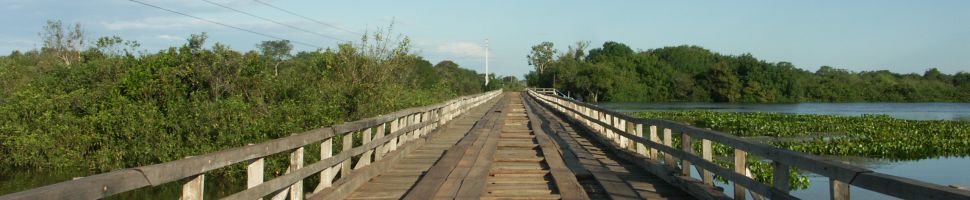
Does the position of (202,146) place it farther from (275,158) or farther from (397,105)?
(397,105)

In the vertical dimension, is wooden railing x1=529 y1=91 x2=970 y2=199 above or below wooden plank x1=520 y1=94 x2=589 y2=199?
above

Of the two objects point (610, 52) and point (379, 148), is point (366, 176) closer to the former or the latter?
point (379, 148)

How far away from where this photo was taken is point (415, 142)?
12.8m

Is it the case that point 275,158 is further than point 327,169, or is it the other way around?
point 275,158

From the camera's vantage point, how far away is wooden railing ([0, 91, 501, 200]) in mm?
3400

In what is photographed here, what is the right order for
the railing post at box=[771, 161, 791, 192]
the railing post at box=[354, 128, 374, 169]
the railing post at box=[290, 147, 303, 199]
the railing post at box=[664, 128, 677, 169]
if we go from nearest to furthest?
1. the railing post at box=[771, 161, 791, 192]
2. the railing post at box=[290, 147, 303, 199]
3. the railing post at box=[664, 128, 677, 169]
4. the railing post at box=[354, 128, 374, 169]

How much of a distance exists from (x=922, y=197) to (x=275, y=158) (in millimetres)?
12820

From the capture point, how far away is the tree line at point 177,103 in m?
16.8

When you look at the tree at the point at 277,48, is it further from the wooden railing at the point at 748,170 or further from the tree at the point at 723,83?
the wooden railing at the point at 748,170

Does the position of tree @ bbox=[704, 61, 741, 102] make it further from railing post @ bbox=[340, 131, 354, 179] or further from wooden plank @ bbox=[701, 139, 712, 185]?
railing post @ bbox=[340, 131, 354, 179]

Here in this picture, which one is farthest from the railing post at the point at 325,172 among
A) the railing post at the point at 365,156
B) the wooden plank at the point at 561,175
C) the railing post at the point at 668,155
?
the railing post at the point at 668,155

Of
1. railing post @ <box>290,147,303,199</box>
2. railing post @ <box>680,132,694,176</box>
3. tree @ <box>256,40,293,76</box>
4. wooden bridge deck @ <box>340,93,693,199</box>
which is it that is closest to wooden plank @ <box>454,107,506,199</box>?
wooden bridge deck @ <box>340,93,693,199</box>

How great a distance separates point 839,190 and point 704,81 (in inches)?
4907

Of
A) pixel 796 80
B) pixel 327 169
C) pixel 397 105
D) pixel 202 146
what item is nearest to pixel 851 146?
pixel 397 105
